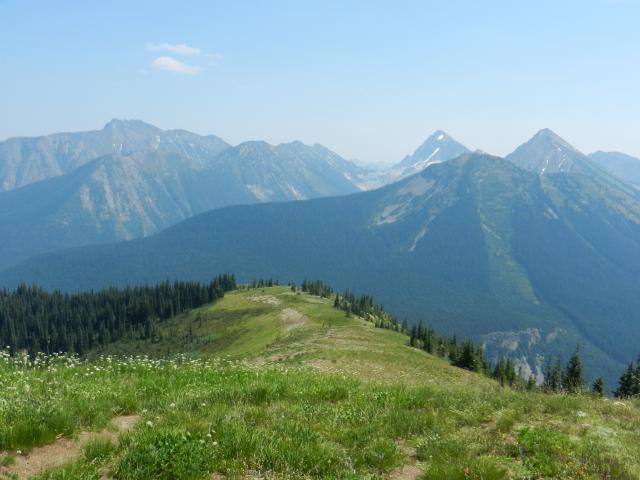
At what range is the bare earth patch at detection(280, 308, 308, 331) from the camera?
346 ft

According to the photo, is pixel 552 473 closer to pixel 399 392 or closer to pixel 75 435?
pixel 399 392

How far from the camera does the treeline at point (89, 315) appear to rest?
15325cm

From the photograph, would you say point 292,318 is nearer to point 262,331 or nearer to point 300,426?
point 262,331

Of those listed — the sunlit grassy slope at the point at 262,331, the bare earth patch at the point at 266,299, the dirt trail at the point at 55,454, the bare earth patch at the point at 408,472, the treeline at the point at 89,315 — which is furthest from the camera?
the bare earth patch at the point at 266,299

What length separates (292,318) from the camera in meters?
117

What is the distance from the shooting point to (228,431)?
30.0 feet

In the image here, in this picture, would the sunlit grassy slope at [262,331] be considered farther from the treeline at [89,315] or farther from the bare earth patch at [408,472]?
the bare earth patch at [408,472]

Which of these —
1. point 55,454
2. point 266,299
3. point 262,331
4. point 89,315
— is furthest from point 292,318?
point 55,454

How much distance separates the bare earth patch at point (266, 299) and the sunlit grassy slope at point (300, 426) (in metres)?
139

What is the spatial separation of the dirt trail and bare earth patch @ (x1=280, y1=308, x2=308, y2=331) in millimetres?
91538

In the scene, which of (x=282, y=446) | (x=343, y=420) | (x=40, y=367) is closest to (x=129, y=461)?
(x=282, y=446)

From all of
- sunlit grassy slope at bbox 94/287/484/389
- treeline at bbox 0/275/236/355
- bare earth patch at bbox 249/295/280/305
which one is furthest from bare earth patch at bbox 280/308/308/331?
treeline at bbox 0/275/236/355

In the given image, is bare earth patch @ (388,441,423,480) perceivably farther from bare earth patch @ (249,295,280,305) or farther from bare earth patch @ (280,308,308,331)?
bare earth patch @ (249,295,280,305)

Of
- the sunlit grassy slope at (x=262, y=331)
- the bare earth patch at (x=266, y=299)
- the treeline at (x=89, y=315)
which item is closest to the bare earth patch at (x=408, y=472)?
the sunlit grassy slope at (x=262, y=331)
